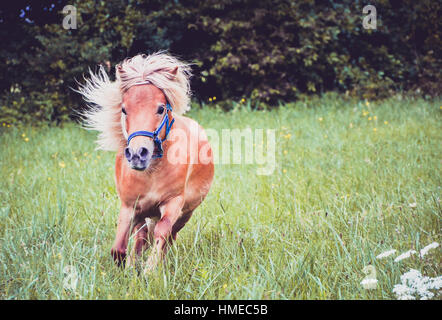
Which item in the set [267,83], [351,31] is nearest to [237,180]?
[267,83]

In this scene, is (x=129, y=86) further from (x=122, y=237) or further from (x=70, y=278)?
(x=70, y=278)

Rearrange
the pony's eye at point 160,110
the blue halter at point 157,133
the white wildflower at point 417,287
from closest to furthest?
the white wildflower at point 417,287, the blue halter at point 157,133, the pony's eye at point 160,110

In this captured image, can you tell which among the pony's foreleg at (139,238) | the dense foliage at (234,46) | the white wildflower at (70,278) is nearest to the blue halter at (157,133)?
the pony's foreleg at (139,238)

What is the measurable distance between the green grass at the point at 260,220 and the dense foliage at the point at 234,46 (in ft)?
6.19

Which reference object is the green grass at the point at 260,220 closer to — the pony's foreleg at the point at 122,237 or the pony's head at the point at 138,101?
the pony's foreleg at the point at 122,237

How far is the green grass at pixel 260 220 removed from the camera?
6.50 feet

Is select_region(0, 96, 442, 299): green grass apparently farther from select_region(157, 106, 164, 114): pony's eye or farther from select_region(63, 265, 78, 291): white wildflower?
select_region(157, 106, 164, 114): pony's eye

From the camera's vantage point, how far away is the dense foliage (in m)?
7.43

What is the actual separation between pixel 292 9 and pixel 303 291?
288 inches

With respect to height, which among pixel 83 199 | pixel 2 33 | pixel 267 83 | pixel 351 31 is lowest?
pixel 83 199

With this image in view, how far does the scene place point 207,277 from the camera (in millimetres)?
2119

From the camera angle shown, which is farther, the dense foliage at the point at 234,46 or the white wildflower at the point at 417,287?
the dense foliage at the point at 234,46

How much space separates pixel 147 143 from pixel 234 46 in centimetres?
663
